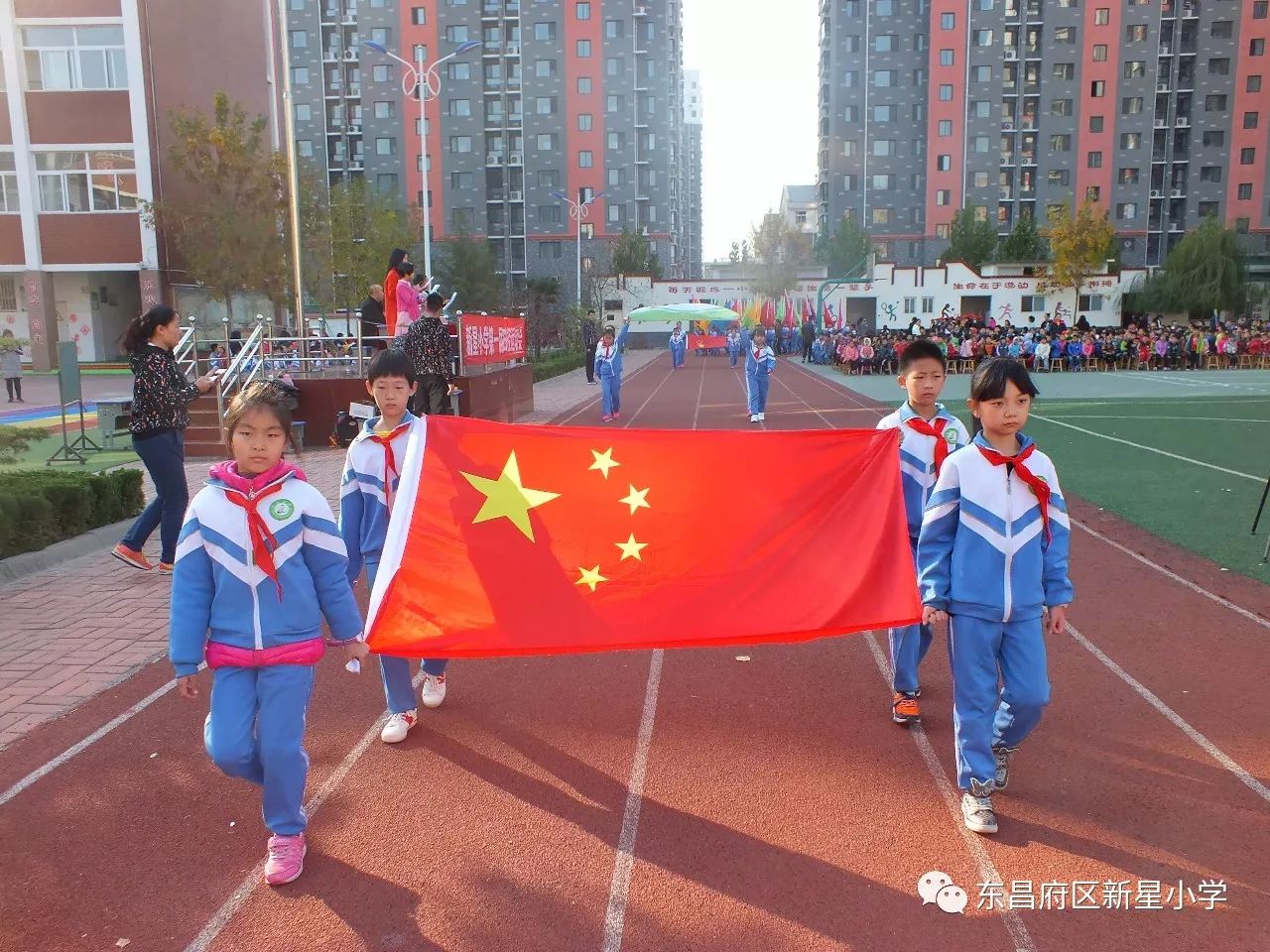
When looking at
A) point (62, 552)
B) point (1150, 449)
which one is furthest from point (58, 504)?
point (1150, 449)

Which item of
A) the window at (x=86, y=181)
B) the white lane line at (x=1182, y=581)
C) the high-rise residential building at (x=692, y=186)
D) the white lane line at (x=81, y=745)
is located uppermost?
the high-rise residential building at (x=692, y=186)

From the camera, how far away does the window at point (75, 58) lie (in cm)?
3700

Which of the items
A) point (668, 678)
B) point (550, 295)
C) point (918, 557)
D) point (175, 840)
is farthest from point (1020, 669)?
point (550, 295)

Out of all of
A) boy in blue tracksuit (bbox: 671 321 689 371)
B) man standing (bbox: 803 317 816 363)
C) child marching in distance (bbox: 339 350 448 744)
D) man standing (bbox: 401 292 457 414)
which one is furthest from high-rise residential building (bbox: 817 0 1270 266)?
child marching in distance (bbox: 339 350 448 744)

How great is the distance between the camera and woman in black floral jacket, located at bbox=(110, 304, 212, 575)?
7.27 m

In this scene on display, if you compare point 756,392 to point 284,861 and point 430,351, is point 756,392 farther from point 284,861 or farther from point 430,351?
point 284,861

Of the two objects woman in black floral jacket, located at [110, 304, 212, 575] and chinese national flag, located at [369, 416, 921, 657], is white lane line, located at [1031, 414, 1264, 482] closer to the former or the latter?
chinese national flag, located at [369, 416, 921, 657]

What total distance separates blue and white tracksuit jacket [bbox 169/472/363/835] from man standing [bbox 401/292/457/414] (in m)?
8.15

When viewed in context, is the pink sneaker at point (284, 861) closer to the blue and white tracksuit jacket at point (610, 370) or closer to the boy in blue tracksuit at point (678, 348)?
the blue and white tracksuit jacket at point (610, 370)

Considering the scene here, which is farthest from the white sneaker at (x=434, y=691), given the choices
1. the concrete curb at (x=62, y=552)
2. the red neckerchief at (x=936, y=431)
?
the concrete curb at (x=62, y=552)

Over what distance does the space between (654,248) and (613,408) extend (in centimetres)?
5729

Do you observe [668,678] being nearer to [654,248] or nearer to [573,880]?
[573,880]

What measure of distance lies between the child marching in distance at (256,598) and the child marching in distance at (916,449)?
279 centimetres

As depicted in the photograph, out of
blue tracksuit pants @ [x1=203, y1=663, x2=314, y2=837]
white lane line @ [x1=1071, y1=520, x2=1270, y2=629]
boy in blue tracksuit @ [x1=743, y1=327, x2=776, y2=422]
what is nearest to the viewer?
blue tracksuit pants @ [x1=203, y1=663, x2=314, y2=837]
